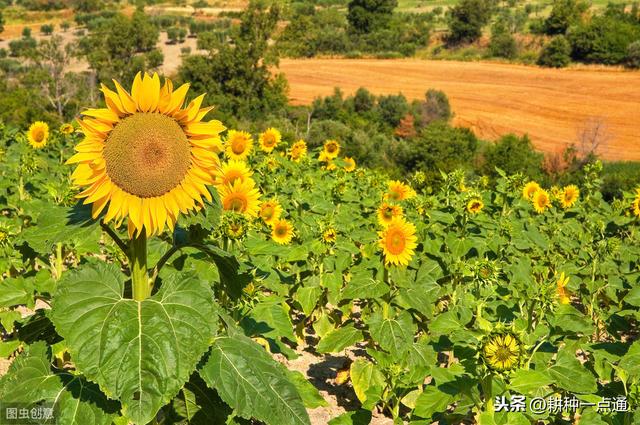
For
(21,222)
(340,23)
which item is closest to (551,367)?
(21,222)

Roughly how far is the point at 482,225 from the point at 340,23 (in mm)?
62213

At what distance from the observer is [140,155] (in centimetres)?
204

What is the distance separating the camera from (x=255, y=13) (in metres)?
32.5

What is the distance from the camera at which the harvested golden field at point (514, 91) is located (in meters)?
35.5

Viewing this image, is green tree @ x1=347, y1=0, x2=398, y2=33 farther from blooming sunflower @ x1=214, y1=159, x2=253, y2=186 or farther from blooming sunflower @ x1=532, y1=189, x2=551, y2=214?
blooming sunflower @ x1=214, y1=159, x2=253, y2=186

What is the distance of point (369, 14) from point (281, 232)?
189 ft

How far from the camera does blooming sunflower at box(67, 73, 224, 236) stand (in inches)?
81.2

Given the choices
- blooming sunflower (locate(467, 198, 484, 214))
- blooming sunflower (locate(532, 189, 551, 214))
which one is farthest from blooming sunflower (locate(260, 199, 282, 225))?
blooming sunflower (locate(532, 189, 551, 214))

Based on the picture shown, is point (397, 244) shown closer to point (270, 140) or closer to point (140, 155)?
point (140, 155)

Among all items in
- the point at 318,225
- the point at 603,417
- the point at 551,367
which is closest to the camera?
the point at 603,417

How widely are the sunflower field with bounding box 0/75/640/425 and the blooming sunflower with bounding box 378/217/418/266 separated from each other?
12mm

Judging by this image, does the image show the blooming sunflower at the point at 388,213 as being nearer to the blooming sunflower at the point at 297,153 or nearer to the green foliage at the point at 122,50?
the blooming sunflower at the point at 297,153

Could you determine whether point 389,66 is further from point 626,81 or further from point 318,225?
point 318,225

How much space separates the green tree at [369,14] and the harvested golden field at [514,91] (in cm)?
654
